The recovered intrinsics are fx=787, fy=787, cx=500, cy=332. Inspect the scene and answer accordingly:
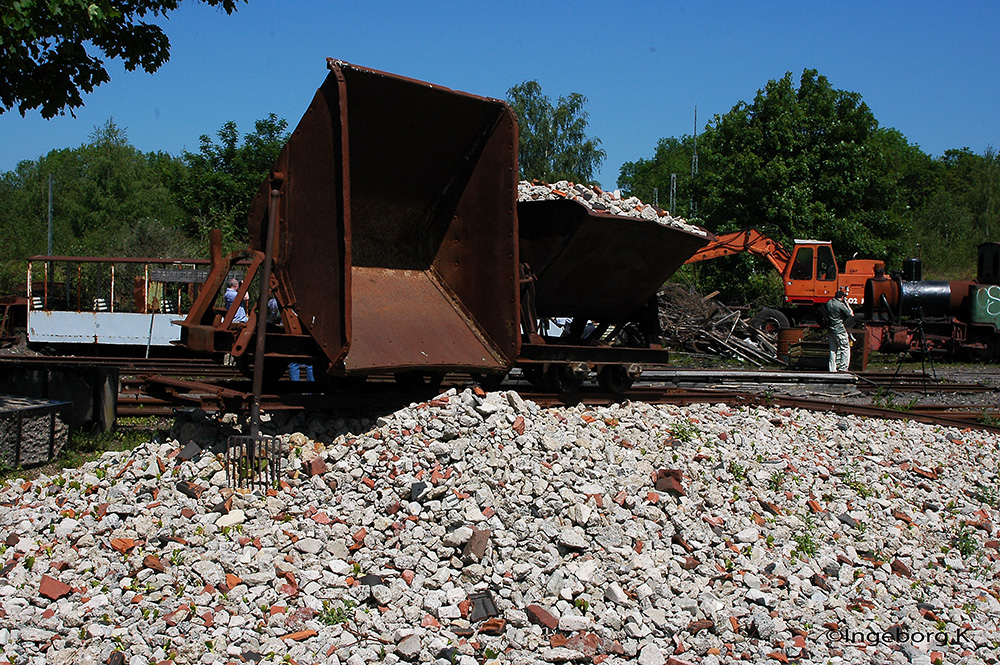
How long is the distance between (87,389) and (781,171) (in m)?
27.1

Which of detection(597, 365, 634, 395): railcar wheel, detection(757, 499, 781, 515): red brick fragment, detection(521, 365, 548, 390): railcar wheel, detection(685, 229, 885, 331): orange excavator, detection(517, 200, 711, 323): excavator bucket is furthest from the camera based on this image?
detection(685, 229, 885, 331): orange excavator

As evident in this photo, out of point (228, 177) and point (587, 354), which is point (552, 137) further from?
point (587, 354)

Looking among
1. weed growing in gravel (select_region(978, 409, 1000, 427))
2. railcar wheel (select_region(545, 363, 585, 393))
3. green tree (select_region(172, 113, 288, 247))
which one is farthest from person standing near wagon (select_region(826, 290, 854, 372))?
green tree (select_region(172, 113, 288, 247))

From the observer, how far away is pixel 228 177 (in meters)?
A: 32.7

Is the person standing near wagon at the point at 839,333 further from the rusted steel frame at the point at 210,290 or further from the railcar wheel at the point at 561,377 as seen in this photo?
the rusted steel frame at the point at 210,290

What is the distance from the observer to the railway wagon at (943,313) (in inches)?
749

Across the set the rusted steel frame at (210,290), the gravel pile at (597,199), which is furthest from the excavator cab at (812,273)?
the rusted steel frame at (210,290)

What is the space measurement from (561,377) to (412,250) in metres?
2.03

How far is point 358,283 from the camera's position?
6617 millimetres

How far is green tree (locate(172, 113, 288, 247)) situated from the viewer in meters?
31.5

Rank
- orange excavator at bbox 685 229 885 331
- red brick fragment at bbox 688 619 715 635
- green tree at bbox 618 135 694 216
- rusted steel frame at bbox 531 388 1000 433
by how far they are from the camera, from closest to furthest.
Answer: red brick fragment at bbox 688 619 715 635, rusted steel frame at bbox 531 388 1000 433, orange excavator at bbox 685 229 885 331, green tree at bbox 618 135 694 216

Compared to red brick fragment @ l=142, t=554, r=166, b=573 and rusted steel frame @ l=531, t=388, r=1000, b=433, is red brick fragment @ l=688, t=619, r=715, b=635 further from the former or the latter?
rusted steel frame @ l=531, t=388, r=1000, b=433

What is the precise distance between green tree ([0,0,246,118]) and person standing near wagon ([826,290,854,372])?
11374 mm

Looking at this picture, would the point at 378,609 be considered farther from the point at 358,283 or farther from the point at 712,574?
the point at 358,283
